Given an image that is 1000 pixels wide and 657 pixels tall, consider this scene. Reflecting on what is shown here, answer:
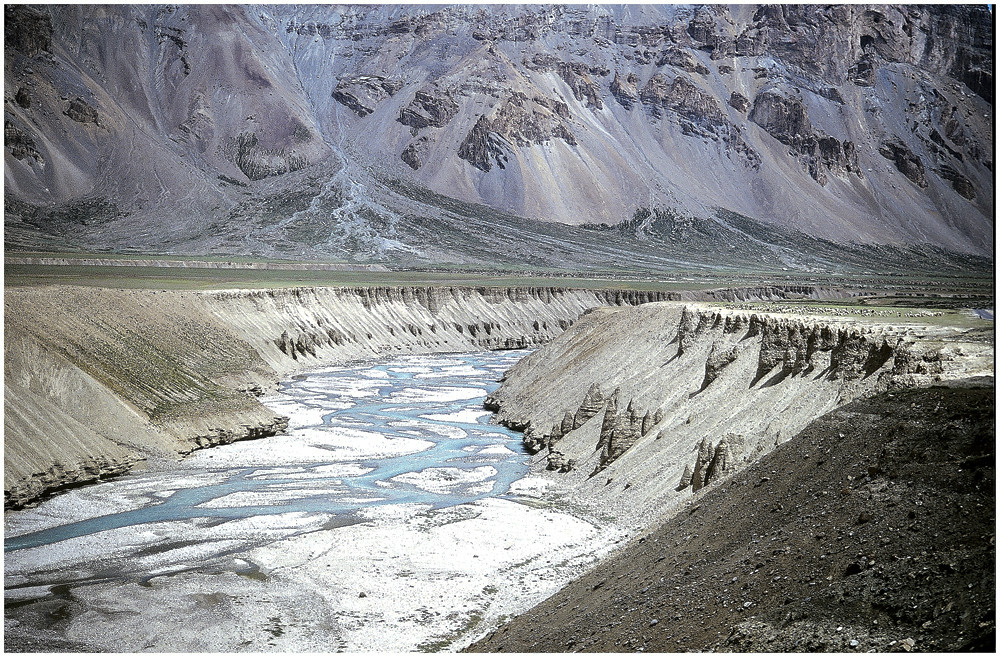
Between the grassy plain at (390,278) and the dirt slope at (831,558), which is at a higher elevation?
the dirt slope at (831,558)

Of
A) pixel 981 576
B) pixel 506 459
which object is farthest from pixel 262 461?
pixel 981 576

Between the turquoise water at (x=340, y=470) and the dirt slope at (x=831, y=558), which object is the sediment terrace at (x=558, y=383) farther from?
the dirt slope at (x=831, y=558)

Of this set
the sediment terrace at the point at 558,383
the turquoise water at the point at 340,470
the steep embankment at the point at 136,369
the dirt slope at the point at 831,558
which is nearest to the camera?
the dirt slope at the point at 831,558

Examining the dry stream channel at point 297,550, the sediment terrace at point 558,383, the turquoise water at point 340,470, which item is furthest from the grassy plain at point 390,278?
the dry stream channel at point 297,550

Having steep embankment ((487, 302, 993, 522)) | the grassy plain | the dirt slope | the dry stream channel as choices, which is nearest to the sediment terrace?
steep embankment ((487, 302, 993, 522))

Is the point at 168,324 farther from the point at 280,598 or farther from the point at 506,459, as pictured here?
the point at 280,598

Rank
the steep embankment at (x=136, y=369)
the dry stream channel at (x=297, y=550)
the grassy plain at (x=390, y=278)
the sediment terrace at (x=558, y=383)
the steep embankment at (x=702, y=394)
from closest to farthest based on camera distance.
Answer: the dry stream channel at (x=297, y=550)
the steep embankment at (x=702, y=394)
the sediment terrace at (x=558, y=383)
the steep embankment at (x=136, y=369)
the grassy plain at (x=390, y=278)
